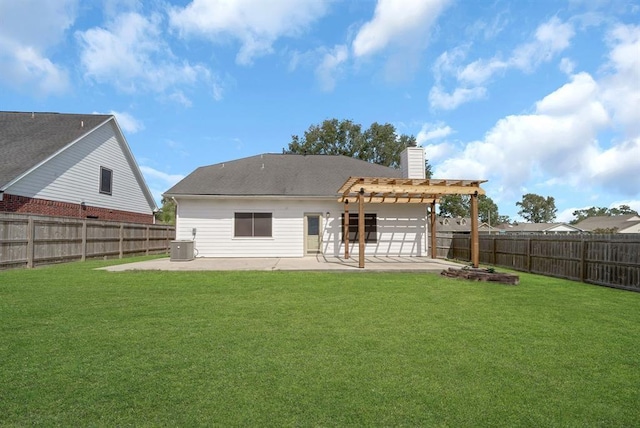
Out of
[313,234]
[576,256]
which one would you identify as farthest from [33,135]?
[576,256]

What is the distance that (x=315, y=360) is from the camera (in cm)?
345

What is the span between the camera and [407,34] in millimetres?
11719

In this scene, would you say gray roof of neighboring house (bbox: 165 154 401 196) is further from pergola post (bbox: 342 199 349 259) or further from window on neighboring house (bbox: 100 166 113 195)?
window on neighboring house (bbox: 100 166 113 195)

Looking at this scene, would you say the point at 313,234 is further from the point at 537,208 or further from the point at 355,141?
the point at 537,208

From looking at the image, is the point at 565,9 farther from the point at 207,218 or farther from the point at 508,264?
the point at 207,218

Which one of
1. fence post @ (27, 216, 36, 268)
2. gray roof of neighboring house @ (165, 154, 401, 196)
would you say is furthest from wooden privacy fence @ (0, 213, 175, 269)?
gray roof of neighboring house @ (165, 154, 401, 196)

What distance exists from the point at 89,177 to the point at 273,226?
9822 mm

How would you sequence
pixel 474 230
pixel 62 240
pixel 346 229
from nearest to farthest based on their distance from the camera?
1. pixel 474 230
2. pixel 62 240
3. pixel 346 229

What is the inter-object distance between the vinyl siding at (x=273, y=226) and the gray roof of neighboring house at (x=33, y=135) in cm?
590

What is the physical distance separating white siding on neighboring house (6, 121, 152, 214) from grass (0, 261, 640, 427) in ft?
31.5

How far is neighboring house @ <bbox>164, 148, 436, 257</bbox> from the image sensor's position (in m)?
14.7

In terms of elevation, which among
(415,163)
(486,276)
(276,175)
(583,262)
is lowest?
(486,276)

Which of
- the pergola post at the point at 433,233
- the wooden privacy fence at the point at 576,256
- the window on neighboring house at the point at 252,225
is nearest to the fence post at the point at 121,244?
the window on neighboring house at the point at 252,225

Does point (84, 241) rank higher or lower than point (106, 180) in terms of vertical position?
lower
